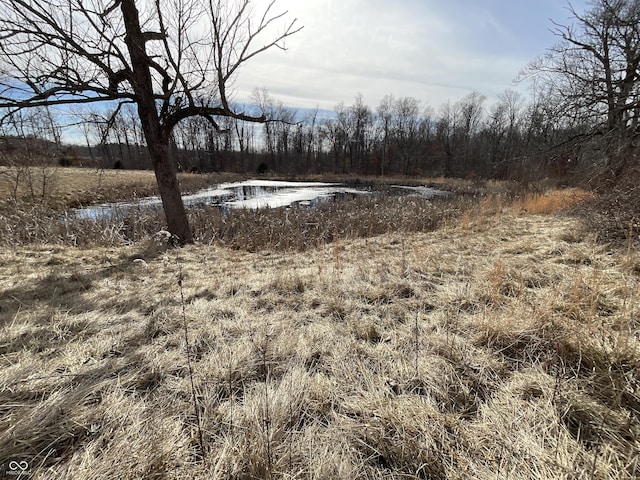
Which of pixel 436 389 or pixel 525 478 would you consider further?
pixel 436 389

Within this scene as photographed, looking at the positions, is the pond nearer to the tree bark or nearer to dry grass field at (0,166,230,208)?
dry grass field at (0,166,230,208)

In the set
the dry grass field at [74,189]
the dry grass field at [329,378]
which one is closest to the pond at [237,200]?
the dry grass field at [74,189]

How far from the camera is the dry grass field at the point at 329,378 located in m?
1.26

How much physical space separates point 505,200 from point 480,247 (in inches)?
360

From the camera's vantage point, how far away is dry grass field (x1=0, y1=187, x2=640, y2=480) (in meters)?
1.26

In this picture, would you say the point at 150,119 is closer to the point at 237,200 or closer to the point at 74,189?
the point at 237,200

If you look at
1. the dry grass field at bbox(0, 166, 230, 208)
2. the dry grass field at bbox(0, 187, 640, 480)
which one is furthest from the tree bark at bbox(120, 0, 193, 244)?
the dry grass field at bbox(0, 166, 230, 208)

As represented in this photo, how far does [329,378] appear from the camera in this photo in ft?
6.01

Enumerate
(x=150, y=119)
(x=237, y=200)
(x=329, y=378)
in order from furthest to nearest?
1. (x=237, y=200)
2. (x=150, y=119)
3. (x=329, y=378)

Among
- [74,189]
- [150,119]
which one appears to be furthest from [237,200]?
[150,119]

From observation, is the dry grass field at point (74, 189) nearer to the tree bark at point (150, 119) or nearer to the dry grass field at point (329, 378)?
the tree bark at point (150, 119)

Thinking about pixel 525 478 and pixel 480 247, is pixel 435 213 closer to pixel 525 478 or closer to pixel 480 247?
pixel 480 247

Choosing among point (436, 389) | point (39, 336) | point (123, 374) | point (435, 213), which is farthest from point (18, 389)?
point (435, 213)

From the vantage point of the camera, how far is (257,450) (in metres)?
1.29
